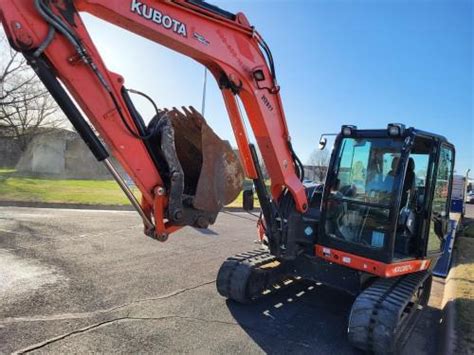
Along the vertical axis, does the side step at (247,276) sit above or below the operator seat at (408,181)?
below

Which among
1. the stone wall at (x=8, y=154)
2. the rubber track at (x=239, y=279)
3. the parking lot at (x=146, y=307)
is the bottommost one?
the parking lot at (x=146, y=307)

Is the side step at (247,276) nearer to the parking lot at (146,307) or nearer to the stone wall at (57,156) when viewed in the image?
the parking lot at (146,307)

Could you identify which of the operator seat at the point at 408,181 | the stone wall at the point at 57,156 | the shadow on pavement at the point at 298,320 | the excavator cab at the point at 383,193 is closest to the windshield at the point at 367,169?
the excavator cab at the point at 383,193

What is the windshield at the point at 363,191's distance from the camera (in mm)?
4820

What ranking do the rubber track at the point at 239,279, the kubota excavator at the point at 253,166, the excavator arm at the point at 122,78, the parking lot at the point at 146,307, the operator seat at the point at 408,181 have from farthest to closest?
the rubber track at the point at 239,279 < the operator seat at the point at 408,181 < the parking lot at the point at 146,307 < the kubota excavator at the point at 253,166 < the excavator arm at the point at 122,78

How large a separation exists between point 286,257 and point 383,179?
1.54 m

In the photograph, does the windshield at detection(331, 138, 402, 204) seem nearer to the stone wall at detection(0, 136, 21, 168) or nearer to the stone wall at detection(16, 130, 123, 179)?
the stone wall at detection(16, 130, 123, 179)

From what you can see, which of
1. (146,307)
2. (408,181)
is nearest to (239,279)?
(146,307)

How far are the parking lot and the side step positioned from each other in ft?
0.57

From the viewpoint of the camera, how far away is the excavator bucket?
3.81 metres

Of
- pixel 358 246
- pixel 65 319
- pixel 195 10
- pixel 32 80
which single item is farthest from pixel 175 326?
pixel 32 80

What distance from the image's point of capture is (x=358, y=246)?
4934 mm

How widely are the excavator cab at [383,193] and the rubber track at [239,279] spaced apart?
1.01m

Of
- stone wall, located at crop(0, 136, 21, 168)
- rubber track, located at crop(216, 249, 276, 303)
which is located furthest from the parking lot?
stone wall, located at crop(0, 136, 21, 168)
